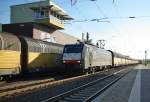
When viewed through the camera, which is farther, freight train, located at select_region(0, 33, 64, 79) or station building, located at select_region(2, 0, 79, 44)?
station building, located at select_region(2, 0, 79, 44)

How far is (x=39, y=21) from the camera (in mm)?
53562

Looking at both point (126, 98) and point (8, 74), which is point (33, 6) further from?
point (126, 98)

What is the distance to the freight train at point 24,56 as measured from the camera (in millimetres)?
19375

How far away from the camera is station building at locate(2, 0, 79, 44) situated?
47.7 metres

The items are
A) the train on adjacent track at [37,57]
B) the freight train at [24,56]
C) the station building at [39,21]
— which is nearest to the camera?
the freight train at [24,56]

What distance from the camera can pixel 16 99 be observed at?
1281 cm

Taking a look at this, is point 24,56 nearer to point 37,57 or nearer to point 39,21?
point 37,57

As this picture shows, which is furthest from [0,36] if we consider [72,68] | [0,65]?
[72,68]

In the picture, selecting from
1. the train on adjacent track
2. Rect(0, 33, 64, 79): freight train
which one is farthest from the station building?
Rect(0, 33, 64, 79): freight train

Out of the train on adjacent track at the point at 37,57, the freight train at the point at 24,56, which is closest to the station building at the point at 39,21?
the train on adjacent track at the point at 37,57

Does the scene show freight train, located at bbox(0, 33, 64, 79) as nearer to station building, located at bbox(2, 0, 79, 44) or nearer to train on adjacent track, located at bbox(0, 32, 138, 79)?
train on adjacent track, located at bbox(0, 32, 138, 79)

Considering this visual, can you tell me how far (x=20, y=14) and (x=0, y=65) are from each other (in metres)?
43.5

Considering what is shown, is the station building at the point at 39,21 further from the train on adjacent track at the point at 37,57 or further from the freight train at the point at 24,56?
the freight train at the point at 24,56

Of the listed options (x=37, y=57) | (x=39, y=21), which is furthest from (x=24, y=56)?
(x=39, y=21)
